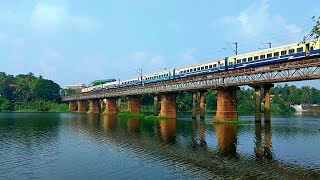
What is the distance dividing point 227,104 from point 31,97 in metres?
154

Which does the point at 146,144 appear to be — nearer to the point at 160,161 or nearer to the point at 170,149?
the point at 170,149

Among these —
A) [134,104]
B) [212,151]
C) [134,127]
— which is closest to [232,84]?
[134,127]

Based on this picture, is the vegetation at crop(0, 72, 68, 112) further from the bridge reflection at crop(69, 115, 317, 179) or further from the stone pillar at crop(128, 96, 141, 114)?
the bridge reflection at crop(69, 115, 317, 179)

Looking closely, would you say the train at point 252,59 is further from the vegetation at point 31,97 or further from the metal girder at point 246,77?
the vegetation at point 31,97

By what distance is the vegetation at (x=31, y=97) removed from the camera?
585ft

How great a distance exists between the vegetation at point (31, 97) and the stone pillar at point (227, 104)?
418 feet

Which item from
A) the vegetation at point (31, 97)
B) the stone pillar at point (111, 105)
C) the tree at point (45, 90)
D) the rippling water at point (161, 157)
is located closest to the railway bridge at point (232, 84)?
the rippling water at point (161, 157)

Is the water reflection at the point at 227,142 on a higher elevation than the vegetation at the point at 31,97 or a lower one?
lower

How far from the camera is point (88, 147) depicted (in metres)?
39.4

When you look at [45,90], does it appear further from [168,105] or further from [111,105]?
[168,105]

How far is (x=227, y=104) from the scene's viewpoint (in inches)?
2613

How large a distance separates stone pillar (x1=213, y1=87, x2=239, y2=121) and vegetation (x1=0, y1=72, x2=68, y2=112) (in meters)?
127

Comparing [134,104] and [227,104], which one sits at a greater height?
[134,104]

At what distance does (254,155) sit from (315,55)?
2431 cm
